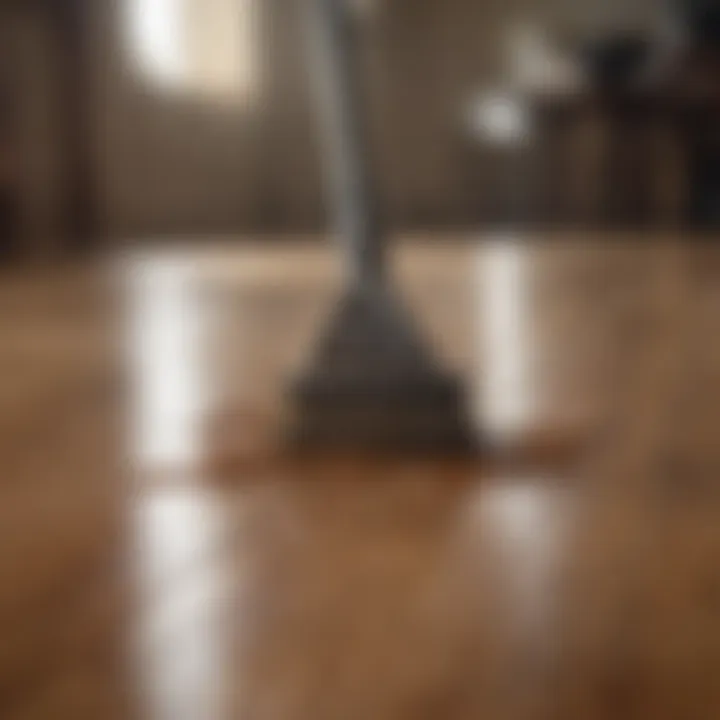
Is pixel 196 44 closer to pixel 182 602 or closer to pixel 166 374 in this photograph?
pixel 166 374

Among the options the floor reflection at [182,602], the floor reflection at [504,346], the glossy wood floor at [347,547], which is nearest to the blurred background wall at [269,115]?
the floor reflection at [504,346]

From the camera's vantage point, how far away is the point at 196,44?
357 centimetres

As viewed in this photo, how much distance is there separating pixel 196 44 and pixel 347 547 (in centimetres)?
308

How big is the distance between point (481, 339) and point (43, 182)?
223 centimetres

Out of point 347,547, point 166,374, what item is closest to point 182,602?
point 347,547

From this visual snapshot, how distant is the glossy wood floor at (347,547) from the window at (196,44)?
232 centimetres

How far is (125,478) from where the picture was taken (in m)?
0.79

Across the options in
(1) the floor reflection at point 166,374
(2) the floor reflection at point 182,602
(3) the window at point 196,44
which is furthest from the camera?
(3) the window at point 196,44

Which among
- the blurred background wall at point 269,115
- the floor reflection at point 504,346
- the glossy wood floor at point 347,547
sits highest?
the blurred background wall at point 269,115

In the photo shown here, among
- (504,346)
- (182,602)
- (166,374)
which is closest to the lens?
(182,602)

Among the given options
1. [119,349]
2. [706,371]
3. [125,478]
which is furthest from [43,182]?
[125,478]

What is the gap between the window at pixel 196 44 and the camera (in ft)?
11.6

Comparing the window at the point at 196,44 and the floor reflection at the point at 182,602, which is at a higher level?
the window at the point at 196,44

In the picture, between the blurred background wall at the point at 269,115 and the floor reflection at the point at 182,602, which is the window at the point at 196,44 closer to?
the blurred background wall at the point at 269,115
